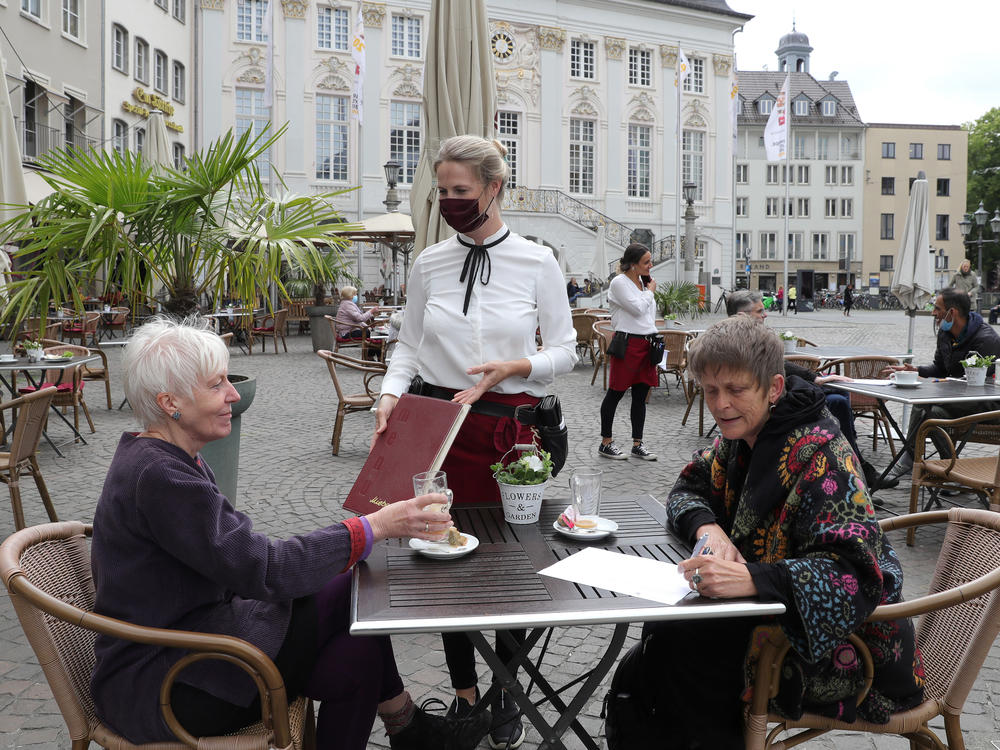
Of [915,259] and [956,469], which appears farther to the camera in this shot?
[915,259]

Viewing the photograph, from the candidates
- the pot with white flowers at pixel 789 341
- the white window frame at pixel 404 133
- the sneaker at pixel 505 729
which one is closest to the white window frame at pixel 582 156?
the white window frame at pixel 404 133

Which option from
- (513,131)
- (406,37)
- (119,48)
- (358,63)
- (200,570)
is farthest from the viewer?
(513,131)

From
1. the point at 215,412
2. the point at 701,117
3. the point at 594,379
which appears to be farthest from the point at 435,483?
the point at 701,117

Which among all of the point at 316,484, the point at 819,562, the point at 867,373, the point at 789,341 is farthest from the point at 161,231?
the point at 789,341

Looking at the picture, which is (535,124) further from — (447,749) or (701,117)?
(447,749)

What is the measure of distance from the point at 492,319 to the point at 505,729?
1.32m

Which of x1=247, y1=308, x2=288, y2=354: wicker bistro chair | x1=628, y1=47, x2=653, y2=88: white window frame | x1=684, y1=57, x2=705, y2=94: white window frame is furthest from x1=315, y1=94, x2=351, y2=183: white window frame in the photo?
x1=247, y1=308, x2=288, y2=354: wicker bistro chair

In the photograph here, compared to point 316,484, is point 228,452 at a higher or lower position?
higher

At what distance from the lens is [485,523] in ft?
8.14

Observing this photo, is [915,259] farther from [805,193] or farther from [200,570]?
[805,193]

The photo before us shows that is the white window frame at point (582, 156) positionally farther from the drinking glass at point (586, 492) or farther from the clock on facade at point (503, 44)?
the drinking glass at point (586, 492)

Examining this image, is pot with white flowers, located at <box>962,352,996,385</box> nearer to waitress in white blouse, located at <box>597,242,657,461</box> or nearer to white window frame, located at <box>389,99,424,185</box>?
waitress in white blouse, located at <box>597,242,657,461</box>

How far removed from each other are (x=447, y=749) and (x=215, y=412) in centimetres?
119

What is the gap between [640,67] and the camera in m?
39.2
